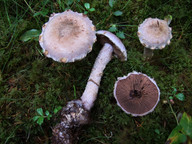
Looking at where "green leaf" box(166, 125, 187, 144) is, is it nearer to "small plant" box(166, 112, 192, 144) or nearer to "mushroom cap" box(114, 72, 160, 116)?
"small plant" box(166, 112, 192, 144)

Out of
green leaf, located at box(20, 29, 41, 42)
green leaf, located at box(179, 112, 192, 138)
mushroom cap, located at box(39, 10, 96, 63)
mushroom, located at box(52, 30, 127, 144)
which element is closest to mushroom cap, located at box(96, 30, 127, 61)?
mushroom, located at box(52, 30, 127, 144)

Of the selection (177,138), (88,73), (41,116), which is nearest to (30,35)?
(88,73)

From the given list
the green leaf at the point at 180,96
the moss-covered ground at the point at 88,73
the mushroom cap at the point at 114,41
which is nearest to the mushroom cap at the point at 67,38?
the mushroom cap at the point at 114,41

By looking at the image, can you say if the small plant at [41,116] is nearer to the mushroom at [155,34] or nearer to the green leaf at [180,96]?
the mushroom at [155,34]

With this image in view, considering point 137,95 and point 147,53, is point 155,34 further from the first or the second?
point 137,95

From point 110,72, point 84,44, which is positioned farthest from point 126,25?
point 84,44

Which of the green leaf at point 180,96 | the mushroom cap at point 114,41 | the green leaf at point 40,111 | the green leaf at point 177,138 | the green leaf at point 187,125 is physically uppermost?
the mushroom cap at point 114,41
